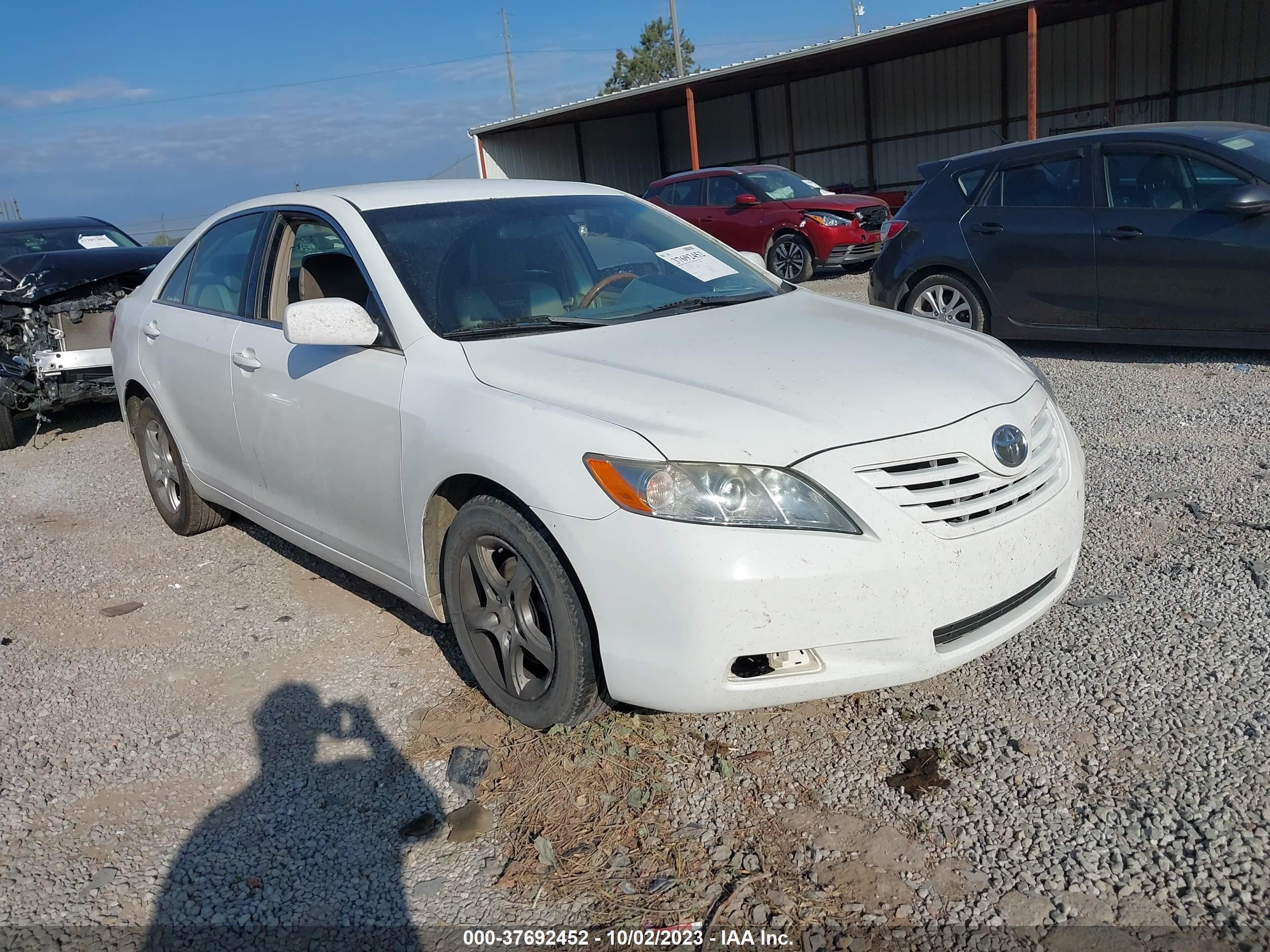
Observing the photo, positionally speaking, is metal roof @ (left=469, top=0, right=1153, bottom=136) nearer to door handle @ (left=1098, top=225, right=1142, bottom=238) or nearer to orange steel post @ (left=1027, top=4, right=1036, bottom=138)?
orange steel post @ (left=1027, top=4, right=1036, bottom=138)

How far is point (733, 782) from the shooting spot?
2.90 metres

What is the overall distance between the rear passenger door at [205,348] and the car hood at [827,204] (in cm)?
1071

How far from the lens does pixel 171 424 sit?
494 cm

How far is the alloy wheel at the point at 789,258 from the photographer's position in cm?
1455

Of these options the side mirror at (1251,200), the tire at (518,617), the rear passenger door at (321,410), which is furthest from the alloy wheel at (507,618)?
the side mirror at (1251,200)

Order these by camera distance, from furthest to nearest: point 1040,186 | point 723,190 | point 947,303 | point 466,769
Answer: point 723,190, point 947,303, point 1040,186, point 466,769

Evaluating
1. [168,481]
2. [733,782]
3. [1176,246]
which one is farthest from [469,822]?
[1176,246]

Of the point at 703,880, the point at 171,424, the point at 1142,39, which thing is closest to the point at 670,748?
the point at 703,880

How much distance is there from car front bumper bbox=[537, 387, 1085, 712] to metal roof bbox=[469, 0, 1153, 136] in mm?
15449

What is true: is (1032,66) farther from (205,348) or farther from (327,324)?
(327,324)

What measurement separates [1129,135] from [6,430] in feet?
27.6

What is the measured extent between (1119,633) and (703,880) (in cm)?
183

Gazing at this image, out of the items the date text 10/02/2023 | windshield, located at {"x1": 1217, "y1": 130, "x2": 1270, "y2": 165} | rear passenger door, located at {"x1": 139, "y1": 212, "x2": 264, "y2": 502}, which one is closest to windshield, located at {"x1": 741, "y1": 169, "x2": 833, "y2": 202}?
windshield, located at {"x1": 1217, "y1": 130, "x2": 1270, "y2": 165}

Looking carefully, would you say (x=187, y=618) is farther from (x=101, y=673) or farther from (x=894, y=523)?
(x=894, y=523)
